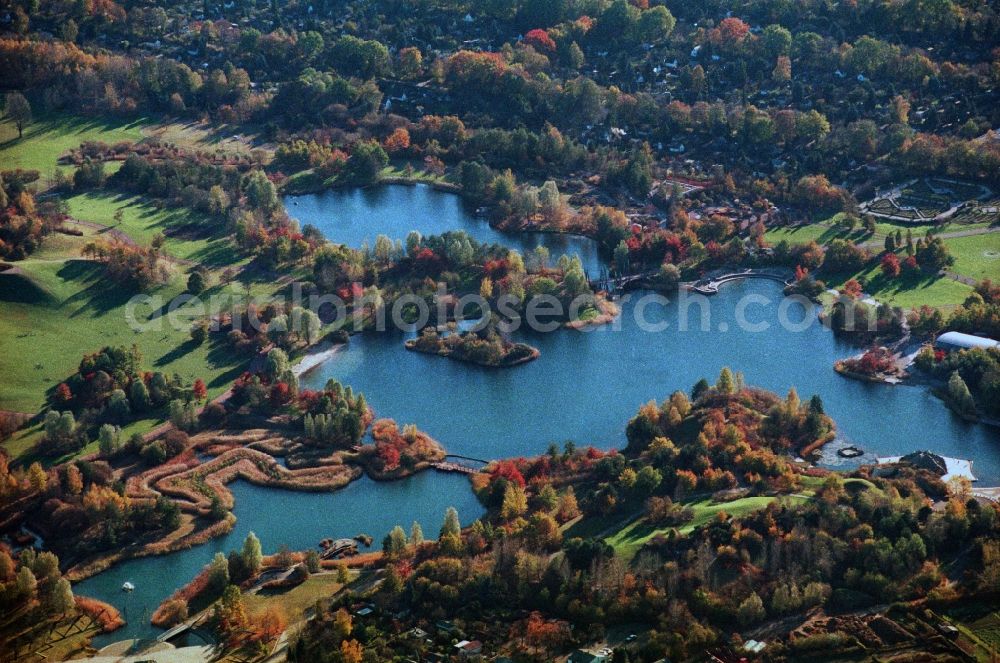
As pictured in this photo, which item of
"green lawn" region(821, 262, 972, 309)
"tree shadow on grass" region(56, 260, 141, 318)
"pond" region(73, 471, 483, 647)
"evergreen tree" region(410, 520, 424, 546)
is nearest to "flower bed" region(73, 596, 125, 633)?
"pond" region(73, 471, 483, 647)

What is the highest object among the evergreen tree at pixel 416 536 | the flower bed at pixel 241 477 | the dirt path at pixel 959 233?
the dirt path at pixel 959 233

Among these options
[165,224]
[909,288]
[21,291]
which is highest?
[165,224]

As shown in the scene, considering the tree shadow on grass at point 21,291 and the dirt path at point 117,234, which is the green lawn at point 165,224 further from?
the tree shadow on grass at point 21,291

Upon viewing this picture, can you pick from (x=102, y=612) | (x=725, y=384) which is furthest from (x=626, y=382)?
(x=102, y=612)

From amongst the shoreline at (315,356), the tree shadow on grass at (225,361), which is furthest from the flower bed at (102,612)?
the shoreline at (315,356)

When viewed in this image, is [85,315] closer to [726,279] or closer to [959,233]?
[726,279]

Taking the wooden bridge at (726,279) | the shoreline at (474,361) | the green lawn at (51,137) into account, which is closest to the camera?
the shoreline at (474,361)

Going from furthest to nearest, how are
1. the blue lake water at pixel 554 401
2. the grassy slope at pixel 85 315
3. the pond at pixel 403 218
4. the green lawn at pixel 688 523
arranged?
the pond at pixel 403 218, the grassy slope at pixel 85 315, the blue lake water at pixel 554 401, the green lawn at pixel 688 523
